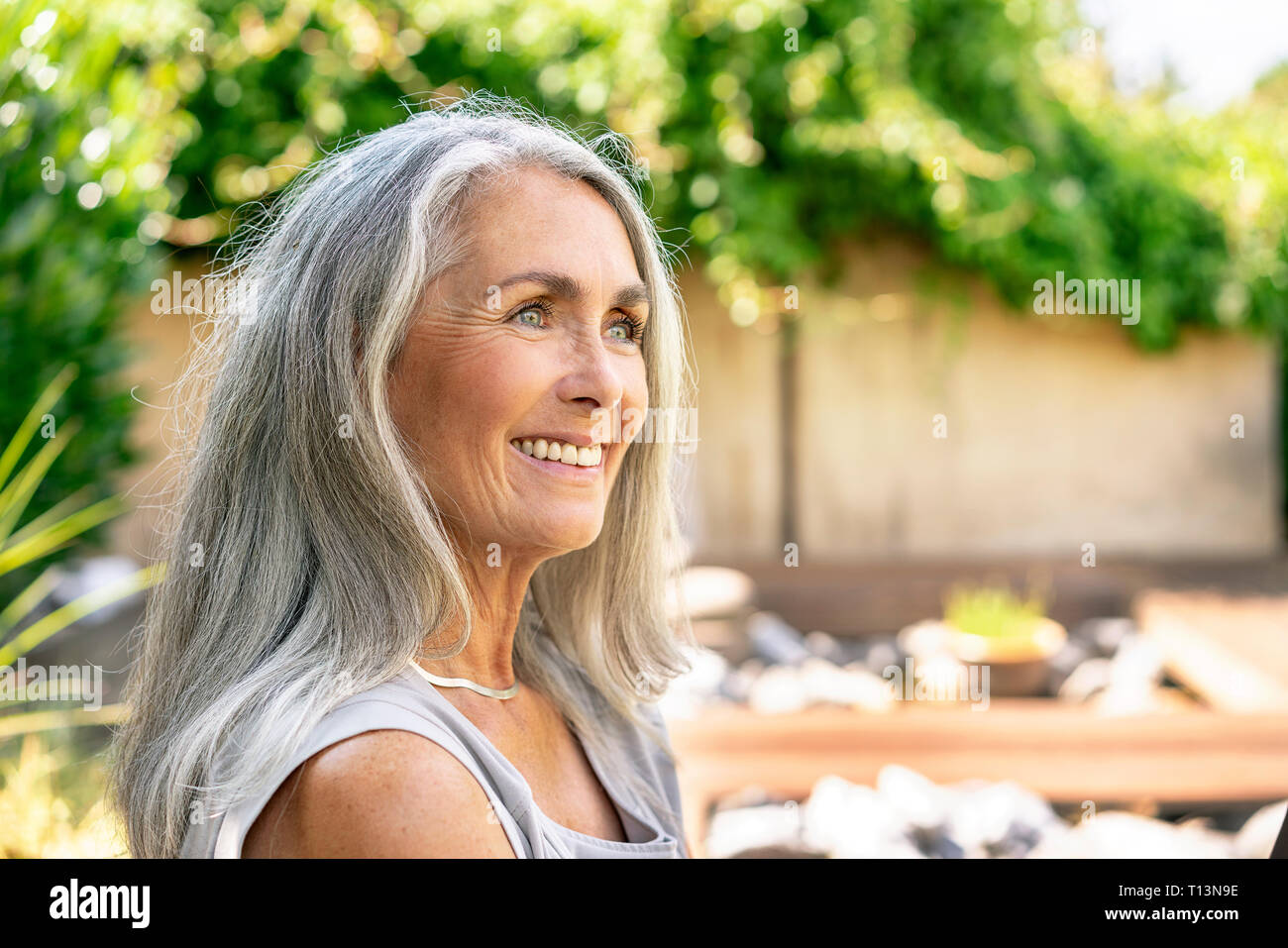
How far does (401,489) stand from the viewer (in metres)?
1.23

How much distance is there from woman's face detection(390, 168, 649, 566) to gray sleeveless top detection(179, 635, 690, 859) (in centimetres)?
24

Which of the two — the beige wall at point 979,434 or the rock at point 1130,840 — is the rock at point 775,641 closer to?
the beige wall at point 979,434

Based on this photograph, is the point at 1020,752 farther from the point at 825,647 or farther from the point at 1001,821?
the point at 825,647

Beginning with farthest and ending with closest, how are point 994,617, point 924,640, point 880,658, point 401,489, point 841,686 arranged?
point 924,640
point 880,658
point 994,617
point 841,686
point 401,489

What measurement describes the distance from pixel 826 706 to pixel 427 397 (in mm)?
4415

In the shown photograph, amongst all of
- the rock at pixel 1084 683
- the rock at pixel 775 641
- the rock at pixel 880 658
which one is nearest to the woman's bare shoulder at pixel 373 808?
the rock at pixel 775 641

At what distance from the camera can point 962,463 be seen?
908cm

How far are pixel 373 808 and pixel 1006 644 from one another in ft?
17.9

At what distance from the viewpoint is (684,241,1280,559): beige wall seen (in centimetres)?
888

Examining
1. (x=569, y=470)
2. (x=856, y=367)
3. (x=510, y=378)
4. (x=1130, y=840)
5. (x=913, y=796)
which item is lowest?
(x=1130, y=840)

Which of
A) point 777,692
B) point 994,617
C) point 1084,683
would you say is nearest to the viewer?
point 777,692

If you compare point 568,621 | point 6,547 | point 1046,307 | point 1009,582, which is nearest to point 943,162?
point 1046,307

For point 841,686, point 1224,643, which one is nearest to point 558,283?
point 841,686

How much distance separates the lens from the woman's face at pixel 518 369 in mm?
1244
